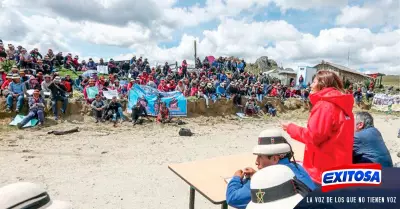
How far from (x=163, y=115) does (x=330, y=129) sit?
36.8 feet

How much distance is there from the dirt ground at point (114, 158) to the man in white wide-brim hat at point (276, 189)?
11.5 ft

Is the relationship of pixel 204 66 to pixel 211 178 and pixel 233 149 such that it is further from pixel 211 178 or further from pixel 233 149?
pixel 211 178

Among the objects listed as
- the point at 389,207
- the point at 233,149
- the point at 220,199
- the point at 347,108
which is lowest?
the point at 233,149

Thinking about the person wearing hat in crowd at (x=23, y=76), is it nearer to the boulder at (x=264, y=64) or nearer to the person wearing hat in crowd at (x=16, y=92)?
the person wearing hat in crowd at (x=16, y=92)

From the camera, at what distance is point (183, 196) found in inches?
190

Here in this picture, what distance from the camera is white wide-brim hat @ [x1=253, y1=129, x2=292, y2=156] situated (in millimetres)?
2250

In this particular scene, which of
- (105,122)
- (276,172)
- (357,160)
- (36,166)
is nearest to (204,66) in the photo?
(105,122)

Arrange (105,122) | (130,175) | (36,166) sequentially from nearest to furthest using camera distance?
(130,175) → (36,166) → (105,122)

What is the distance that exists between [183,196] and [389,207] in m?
4.18

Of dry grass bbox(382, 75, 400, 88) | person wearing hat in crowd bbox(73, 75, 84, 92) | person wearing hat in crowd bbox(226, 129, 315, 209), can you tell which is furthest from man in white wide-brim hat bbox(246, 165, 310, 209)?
dry grass bbox(382, 75, 400, 88)

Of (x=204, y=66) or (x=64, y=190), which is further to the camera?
(x=204, y=66)

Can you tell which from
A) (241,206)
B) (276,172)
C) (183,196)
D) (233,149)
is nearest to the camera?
(276,172)

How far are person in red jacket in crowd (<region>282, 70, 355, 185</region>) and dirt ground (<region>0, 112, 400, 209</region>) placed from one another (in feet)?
8.36

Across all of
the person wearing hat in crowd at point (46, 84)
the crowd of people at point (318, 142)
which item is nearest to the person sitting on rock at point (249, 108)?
the person wearing hat in crowd at point (46, 84)
